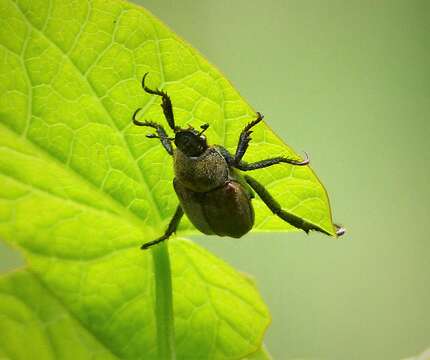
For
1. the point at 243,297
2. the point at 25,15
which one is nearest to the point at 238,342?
the point at 243,297

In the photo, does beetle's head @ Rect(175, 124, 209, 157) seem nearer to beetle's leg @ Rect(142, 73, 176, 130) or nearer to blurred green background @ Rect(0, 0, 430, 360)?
beetle's leg @ Rect(142, 73, 176, 130)

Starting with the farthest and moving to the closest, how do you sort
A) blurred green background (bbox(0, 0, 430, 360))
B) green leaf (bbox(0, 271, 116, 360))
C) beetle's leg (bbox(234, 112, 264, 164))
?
1. blurred green background (bbox(0, 0, 430, 360))
2. beetle's leg (bbox(234, 112, 264, 164))
3. green leaf (bbox(0, 271, 116, 360))

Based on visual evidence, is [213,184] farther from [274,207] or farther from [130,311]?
[130,311]

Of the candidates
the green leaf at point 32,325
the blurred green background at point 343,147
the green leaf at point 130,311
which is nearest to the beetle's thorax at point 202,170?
the green leaf at point 130,311

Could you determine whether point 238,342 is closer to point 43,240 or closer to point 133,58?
point 43,240

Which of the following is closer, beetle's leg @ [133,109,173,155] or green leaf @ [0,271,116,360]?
green leaf @ [0,271,116,360]

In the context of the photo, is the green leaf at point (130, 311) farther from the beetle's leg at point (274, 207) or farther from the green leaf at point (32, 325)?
the beetle's leg at point (274, 207)

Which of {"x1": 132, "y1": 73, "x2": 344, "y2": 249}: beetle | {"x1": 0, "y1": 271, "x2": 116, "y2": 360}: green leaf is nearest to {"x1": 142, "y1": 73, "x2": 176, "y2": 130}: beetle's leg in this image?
{"x1": 132, "y1": 73, "x2": 344, "y2": 249}: beetle
